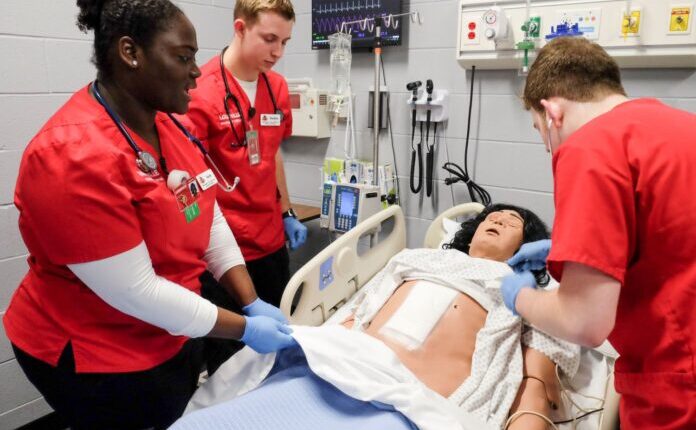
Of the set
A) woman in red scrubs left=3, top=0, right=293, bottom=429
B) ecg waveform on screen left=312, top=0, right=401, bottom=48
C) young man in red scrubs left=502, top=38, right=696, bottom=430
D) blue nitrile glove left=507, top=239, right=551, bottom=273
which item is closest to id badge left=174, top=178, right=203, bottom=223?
woman in red scrubs left=3, top=0, right=293, bottom=429

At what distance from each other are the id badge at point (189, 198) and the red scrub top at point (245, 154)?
2.15 ft

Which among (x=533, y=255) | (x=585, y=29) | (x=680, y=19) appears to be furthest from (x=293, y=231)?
(x=680, y=19)

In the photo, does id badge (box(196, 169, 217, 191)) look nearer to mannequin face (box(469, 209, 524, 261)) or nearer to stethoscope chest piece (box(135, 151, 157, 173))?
stethoscope chest piece (box(135, 151, 157, 173))

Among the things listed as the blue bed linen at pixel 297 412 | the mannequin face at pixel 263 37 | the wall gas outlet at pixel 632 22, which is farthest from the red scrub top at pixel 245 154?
the wall gas outlet at pixel 632 22

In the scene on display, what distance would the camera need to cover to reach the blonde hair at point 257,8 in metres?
1.75

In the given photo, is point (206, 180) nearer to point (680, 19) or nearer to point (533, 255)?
point (533, 255)

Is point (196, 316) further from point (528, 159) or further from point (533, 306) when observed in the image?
point (528, 159)

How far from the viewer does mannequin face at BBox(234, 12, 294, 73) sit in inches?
69.6

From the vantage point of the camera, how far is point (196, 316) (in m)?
1.14

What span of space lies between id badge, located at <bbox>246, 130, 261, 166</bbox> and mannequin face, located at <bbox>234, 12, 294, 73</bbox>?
255mm

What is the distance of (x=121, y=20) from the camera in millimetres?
998

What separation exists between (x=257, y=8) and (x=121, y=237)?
109cm

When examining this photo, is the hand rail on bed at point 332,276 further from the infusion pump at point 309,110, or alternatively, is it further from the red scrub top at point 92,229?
the infusion pump at point 309,110

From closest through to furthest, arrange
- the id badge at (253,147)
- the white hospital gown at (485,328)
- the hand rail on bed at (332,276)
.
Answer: the white hospital gown at (485,328)
the hand rail on bed at (332,276)
the id badge at (253,147)
